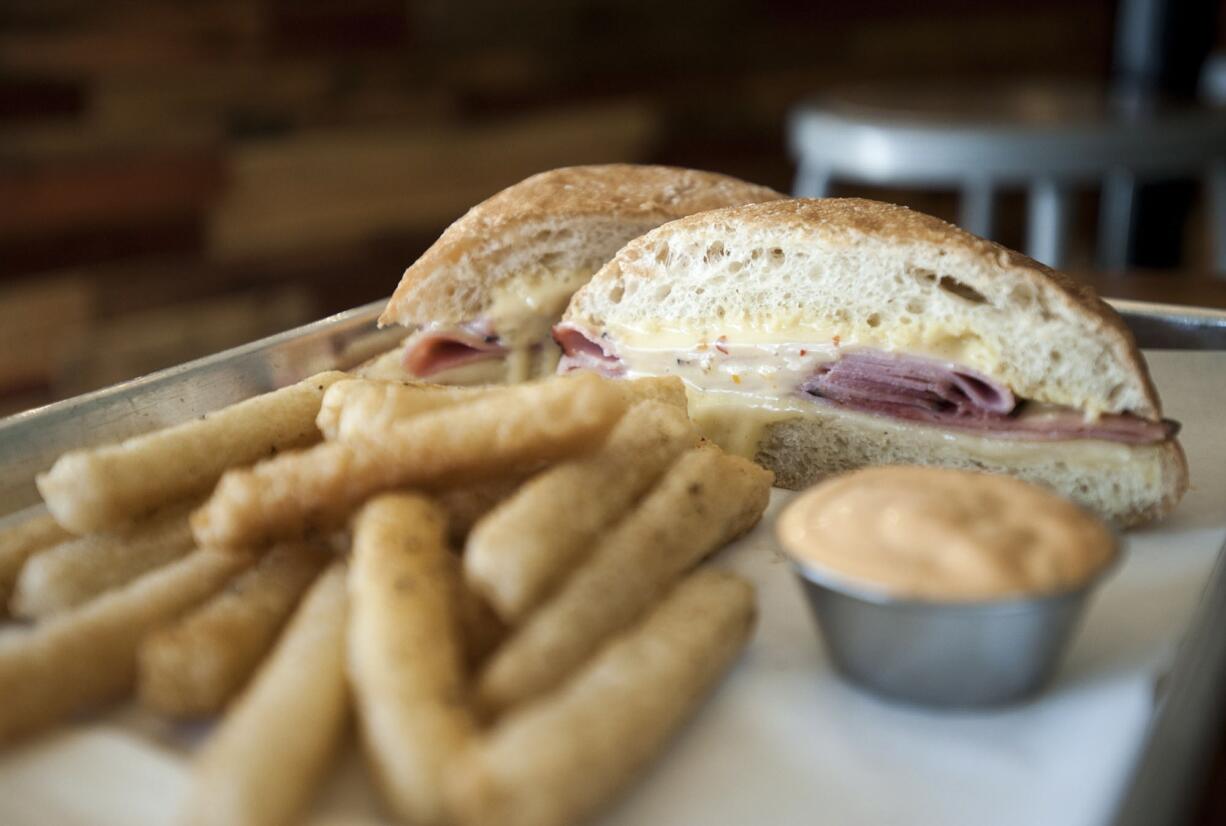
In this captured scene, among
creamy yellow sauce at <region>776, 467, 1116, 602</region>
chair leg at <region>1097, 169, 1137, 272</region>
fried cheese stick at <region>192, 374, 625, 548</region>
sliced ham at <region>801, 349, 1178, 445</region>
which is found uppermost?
fried cheese stick at <region>192, 374, 625, 548</region>

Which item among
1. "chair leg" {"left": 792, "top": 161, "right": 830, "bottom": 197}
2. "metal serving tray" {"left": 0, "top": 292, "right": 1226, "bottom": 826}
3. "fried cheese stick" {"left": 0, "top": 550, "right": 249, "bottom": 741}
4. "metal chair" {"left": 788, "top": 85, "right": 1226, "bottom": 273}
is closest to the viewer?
"fried cheese stick" {"left": 0, "top": 550, "right": 249, "bottom": 741}

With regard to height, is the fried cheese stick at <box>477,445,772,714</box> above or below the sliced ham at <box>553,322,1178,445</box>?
above

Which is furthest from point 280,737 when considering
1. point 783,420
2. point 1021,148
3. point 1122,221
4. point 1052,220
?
point 1122,221

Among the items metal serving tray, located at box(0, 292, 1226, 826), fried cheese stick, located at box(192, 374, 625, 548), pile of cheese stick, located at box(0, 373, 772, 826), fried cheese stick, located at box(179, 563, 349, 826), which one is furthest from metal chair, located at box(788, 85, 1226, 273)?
fried cheese stick, located at box(179, 563, 349, 826)

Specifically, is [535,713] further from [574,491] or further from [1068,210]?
[1068,210]

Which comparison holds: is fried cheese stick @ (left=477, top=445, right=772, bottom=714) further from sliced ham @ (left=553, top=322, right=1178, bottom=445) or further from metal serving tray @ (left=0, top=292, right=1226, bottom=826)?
metal serving tray @ (left=0, top=292, right=1226, bottom=826)

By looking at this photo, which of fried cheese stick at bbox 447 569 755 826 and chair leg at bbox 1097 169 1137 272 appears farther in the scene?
chair leg at bbox 1097 169 1137 272
